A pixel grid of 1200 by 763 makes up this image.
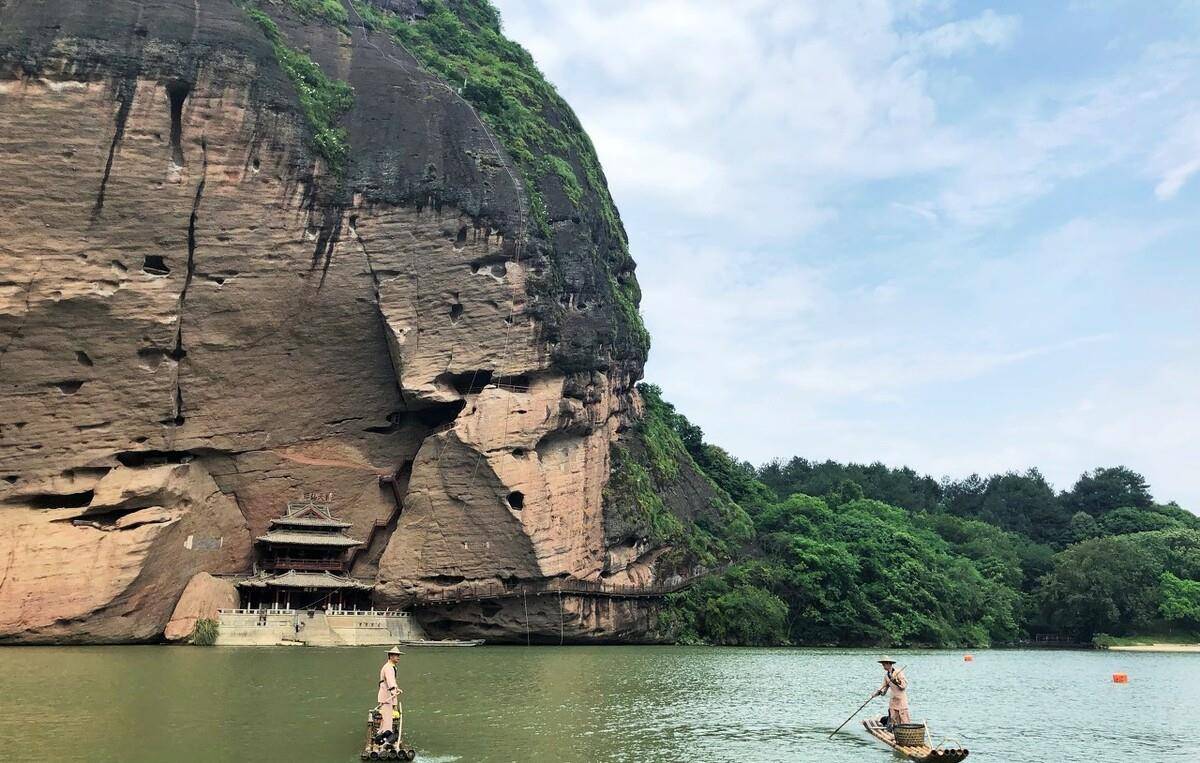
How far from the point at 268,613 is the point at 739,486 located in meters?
26.9

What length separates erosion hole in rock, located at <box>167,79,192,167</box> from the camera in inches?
1064

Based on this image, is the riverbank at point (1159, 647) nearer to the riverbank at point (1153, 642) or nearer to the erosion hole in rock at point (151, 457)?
the riverbank at point (1153, 642)

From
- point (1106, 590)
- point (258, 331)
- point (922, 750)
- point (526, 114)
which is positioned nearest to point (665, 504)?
point (526, 114)

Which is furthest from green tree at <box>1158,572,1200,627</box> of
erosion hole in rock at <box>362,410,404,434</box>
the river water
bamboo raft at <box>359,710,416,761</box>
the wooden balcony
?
bamboo raft at <box>359,710,416,761</box>

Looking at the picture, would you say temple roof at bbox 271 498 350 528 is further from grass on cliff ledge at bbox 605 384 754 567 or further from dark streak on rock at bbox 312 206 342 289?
grass on cliff ledge at bbox 605 384 754 567

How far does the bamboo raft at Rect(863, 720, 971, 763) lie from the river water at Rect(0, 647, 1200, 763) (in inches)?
8.8

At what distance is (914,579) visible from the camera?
121 ft

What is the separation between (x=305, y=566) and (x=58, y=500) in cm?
757

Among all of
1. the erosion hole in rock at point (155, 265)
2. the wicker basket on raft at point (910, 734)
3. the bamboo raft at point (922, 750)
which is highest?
the erosion hole in rock at point (155, 265)

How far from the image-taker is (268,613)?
27000 millimetres

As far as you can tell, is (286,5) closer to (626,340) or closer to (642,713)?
(626,340)

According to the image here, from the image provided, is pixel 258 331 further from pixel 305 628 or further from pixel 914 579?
pixel 914 579

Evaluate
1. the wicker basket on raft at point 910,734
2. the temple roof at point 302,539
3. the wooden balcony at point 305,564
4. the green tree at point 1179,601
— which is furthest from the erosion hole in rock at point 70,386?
the green tree at point 1179,601

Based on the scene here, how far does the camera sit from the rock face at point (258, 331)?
1003 inches
